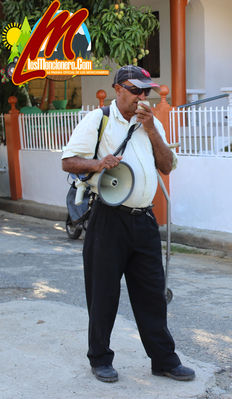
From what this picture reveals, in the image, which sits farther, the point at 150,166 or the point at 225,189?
the point at 225,189

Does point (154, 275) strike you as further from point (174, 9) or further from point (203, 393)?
point (174, 9)

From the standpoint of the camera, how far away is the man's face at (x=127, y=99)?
12.7 ft

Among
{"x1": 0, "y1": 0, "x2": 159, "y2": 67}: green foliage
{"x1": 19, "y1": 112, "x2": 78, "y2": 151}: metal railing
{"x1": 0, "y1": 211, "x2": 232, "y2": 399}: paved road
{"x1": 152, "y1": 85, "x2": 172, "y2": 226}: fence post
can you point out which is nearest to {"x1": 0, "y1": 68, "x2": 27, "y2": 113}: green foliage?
{"x1": 19, "y1": 112, "x2": 78, "y2": 151}: metal railing

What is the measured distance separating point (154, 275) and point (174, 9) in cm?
938

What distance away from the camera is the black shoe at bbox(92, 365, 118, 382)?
4.00 metres

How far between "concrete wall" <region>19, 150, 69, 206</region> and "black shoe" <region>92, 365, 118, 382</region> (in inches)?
317

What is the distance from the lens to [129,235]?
3.91 meters

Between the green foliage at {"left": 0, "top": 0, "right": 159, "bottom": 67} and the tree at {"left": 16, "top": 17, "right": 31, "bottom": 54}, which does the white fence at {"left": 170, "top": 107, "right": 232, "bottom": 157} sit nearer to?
the green foliage at {"left": 0, "top": 0, "right": 159, "bottom": 67}

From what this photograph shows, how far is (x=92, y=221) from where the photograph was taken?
3982 millimetres

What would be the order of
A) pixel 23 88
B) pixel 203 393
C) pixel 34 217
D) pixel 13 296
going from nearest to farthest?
pixel 203 393 < pixel 13 296 < pixel 34 217 < pixel 23 88

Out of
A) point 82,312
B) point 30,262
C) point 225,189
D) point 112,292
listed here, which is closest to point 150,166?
point 112,292

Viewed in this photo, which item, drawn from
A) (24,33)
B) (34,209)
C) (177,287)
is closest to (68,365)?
(177,287)

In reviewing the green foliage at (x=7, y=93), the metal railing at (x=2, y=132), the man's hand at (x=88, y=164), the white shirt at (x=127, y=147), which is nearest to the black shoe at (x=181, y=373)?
the white shirt at (x=127, y=147)

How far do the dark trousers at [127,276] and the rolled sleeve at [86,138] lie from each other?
1.10 ft
